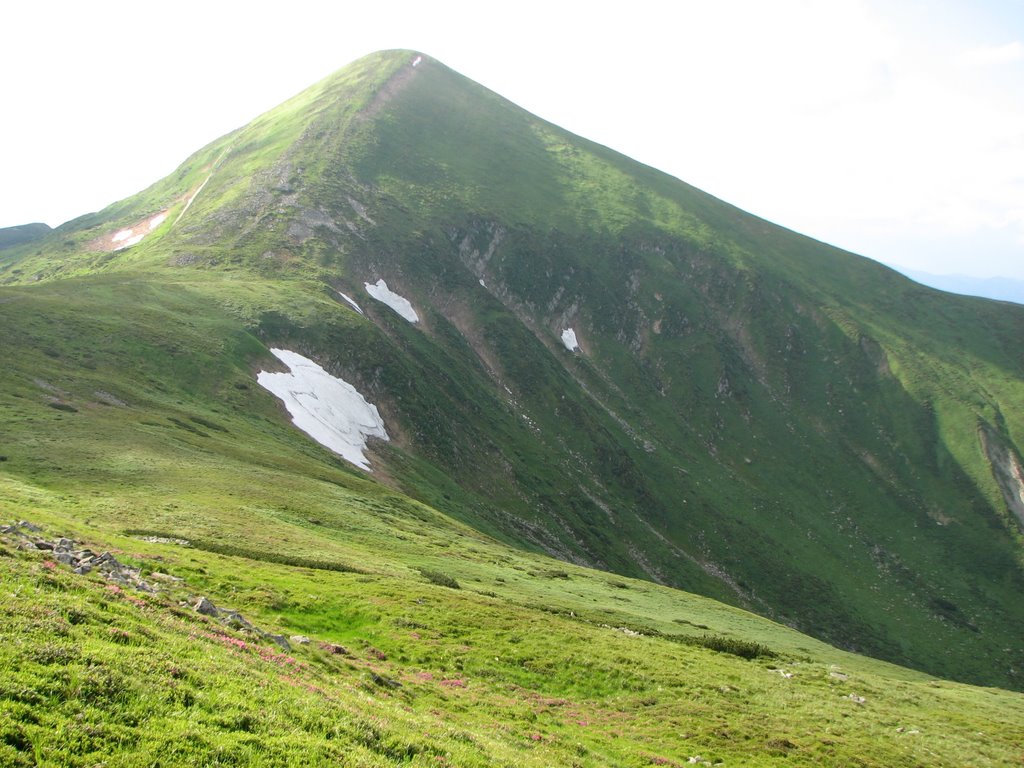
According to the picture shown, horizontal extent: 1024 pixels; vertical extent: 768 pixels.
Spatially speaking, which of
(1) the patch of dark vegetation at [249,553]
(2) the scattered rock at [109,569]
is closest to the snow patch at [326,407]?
(1) the patch of dark vegetation at [249,553]

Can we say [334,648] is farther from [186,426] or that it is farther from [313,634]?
[186,426]

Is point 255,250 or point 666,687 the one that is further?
point 255,250

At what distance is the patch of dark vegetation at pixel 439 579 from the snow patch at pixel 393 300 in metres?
80.6

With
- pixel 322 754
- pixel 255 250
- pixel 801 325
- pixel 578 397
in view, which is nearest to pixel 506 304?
pixel 578 397

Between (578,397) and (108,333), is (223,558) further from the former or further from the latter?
(578,397)

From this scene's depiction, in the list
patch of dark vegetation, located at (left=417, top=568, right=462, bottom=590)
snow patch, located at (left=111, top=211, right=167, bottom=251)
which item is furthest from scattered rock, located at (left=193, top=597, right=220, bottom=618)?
snow patch, located at (left=111, top=211, right=167, bottom=251)

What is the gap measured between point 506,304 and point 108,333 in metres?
84.2

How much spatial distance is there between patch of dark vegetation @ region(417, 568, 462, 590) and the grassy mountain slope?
274 inches

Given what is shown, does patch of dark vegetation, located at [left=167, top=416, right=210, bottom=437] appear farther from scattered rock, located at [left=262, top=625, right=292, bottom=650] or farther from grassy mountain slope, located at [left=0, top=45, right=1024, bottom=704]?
scattered rock, located at [left=262, top=625, right=292, bottom=650]

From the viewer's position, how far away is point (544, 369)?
123750mm

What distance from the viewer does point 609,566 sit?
86.1 metres

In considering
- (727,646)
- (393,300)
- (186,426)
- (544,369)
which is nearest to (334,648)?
(727,646)

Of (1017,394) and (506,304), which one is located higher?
(1017,394)

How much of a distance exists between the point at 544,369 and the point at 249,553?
3530 inches
